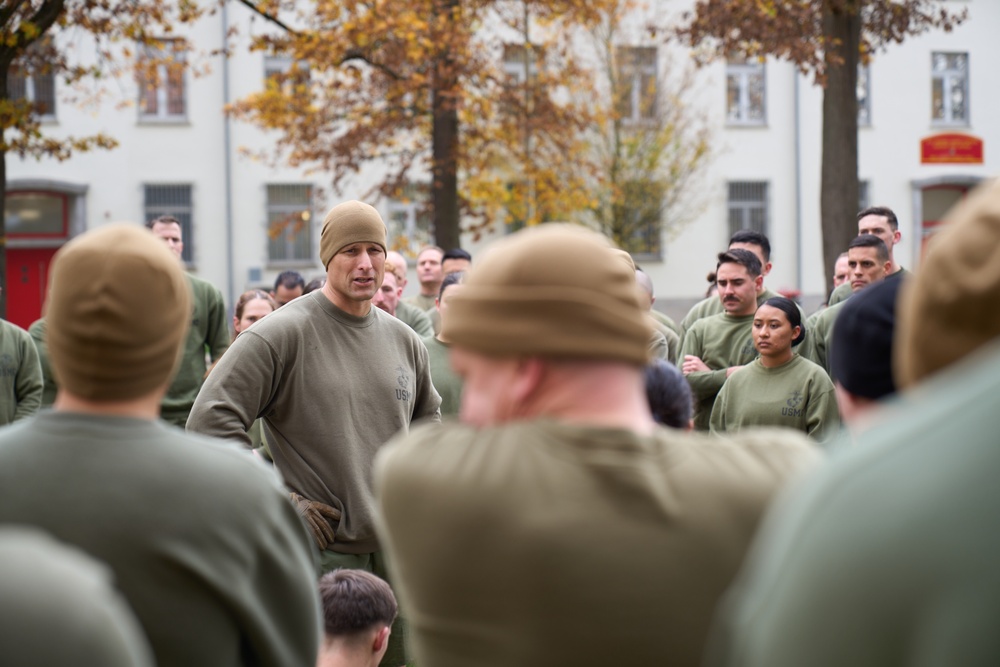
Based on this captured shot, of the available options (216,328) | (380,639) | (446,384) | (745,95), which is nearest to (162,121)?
(745,95)

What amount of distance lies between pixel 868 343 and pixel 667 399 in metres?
0.90

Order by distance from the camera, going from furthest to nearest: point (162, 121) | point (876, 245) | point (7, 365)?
point (162, 121), point (7, 365), point (876, 245)

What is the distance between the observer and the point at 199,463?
2275 millimetres

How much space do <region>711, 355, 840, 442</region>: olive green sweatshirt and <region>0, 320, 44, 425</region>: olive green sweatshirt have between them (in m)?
4.50

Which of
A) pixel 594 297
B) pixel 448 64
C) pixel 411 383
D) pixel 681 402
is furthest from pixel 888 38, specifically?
pixel 594 297

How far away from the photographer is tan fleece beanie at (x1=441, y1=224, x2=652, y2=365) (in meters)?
1.97

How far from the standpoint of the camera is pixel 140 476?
222 cm

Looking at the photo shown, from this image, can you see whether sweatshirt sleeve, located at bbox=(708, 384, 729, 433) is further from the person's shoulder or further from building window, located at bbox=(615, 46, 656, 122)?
building window, located at bbox=(615, 46, 656, 122)

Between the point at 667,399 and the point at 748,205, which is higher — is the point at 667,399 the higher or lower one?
the lower one

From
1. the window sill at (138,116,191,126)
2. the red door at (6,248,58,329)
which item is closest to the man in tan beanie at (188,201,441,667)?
the window sill at (138,116,191,126)

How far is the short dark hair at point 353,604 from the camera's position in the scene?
13.8 ft

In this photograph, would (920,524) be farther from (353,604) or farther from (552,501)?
(353,604)

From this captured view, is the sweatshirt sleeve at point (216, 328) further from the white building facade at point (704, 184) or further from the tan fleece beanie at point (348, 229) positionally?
the white building facade at point (704, 184)

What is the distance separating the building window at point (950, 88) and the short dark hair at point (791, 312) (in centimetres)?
2705
